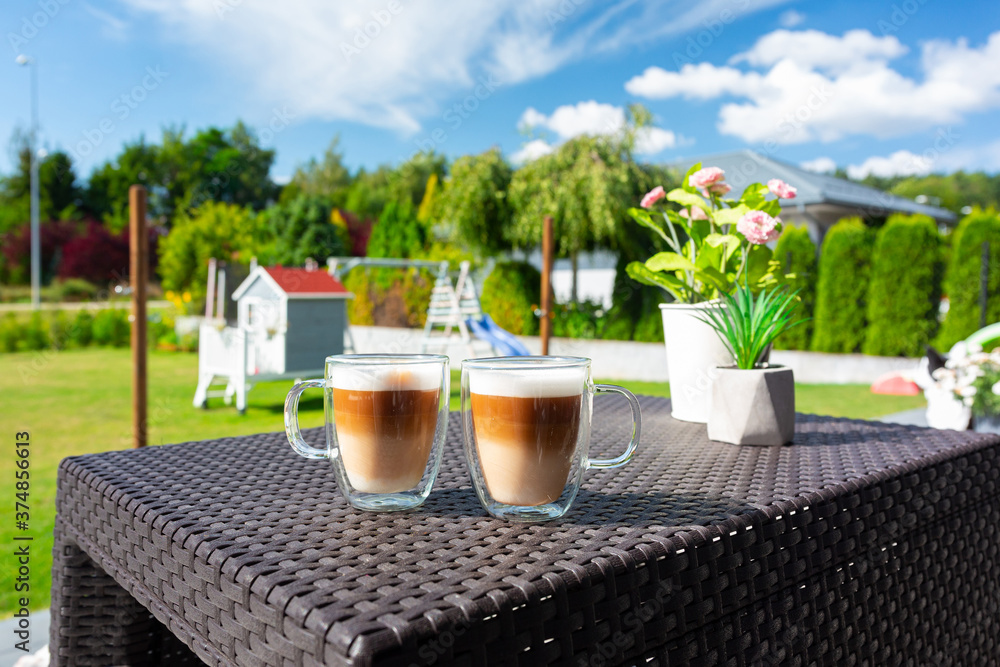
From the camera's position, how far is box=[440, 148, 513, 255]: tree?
388 inches

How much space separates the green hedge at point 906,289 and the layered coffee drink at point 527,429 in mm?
8238

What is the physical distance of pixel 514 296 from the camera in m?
10.0

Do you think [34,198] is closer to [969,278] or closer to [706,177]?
[706,177]

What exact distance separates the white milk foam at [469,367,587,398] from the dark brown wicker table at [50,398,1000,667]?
0.13 meters

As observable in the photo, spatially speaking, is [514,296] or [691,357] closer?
[691,357]

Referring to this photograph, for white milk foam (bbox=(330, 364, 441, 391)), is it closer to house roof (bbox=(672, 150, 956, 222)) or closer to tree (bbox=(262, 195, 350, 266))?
house roof (bbox=(672, 150, 956, 222))

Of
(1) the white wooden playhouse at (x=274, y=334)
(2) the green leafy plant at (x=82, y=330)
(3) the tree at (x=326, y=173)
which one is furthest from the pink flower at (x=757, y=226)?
(3) the tree at (x=326, y=173)

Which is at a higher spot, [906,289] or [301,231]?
[301,231]

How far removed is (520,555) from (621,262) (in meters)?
9.65

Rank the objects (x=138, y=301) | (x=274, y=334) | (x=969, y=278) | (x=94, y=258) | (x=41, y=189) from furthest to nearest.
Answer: (x=41, y=189) < (x=94, y=258) < (x=969, y=278) < (x=274, y=334) < (x=138, y=301)

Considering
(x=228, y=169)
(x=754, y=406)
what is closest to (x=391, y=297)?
(x=754, y=406)

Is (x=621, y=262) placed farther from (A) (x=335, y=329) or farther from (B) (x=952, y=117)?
(B) (x=952, y=117)

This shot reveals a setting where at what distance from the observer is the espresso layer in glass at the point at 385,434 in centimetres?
67

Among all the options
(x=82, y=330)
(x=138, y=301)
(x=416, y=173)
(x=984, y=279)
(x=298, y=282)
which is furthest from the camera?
(x=416, y=173)
